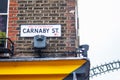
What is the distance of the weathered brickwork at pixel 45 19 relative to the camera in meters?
6.53

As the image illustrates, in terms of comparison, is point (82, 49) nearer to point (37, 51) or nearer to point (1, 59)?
point (37, 51)

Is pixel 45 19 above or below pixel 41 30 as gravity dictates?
above

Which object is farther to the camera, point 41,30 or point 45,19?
point 45,19

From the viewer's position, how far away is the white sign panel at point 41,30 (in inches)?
257

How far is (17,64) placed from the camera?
19.0 feet

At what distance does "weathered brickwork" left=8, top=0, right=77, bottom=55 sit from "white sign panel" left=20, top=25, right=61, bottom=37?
7cm

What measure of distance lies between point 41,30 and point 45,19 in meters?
0.25

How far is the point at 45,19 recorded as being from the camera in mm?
6664

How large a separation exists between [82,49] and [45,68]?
2.55 ft

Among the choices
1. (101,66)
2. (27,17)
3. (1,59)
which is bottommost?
(101,66)

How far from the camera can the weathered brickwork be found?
6.53 m

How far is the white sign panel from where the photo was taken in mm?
6535

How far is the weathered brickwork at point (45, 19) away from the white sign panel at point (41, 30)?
0.24 feet

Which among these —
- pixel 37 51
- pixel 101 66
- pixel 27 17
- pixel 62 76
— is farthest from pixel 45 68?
→ pixel 101 66
